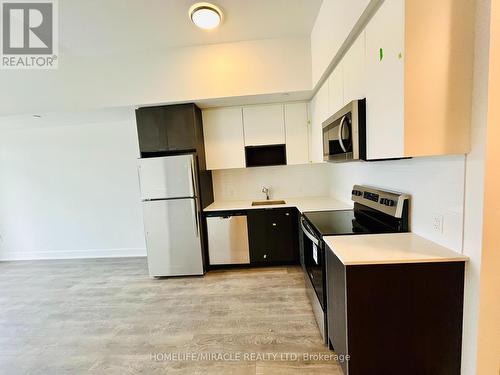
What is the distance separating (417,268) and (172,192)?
264 centimetres

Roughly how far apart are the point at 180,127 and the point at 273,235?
74.2 inches

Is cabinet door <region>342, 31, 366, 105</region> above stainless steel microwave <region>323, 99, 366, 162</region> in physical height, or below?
above

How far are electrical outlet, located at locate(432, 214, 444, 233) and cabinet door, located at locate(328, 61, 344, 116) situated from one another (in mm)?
1057

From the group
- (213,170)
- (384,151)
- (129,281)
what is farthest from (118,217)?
(384,151)

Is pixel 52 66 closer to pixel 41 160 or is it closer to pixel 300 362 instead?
pixel 41 160

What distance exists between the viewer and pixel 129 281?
321cm

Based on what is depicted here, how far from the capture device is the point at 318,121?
2846 millimetres

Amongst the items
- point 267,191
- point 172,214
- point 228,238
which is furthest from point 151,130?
point 267,191

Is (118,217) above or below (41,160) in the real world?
below

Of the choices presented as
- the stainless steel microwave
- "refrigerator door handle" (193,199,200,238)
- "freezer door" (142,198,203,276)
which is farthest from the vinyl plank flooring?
the stainless steel microwave

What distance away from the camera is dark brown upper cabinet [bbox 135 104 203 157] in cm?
304

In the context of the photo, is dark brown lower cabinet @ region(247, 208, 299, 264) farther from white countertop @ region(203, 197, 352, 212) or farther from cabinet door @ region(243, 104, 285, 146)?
cabinet door @ region(243, 104, 285, 146)

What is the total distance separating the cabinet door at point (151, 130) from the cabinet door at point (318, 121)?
1943mm

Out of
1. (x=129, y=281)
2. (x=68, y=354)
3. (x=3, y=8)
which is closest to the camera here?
(x=68, y=354)
